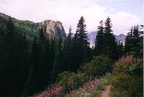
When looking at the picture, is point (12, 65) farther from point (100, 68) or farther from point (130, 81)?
point (130, 81)

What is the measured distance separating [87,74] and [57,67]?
24.2 m

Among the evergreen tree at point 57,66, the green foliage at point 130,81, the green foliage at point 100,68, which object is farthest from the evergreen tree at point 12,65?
the green foliage at point 130,81

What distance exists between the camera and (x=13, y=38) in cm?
5319

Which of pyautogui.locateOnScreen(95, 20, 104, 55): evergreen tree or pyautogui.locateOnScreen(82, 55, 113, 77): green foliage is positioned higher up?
pyautogui.locateOnScreen(95, 20, 104, 55): evergreen tree

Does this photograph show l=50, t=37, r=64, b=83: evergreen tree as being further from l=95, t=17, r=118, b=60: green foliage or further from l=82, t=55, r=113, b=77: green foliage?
l=82, t=55, r=113, b=77: green foliage

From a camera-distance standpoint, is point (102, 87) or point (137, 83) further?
point (102, 87)

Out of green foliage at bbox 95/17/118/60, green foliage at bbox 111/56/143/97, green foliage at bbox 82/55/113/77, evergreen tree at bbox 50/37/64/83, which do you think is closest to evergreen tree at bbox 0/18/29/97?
evergreen tree at bbox 50/37/64/83

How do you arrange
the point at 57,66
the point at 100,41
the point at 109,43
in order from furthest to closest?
1. the point at 100,41
2. the point at 109,43
3. the point at 57,66

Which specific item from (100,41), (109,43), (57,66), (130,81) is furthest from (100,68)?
(100,41)

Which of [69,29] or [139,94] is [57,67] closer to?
[69,29]

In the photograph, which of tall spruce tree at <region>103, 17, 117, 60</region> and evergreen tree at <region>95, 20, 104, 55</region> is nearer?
tall spruce tree at <region>103, 17, 117, 60</region>

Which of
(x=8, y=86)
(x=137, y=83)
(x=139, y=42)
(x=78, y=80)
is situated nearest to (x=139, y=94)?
(x=137, y=83)

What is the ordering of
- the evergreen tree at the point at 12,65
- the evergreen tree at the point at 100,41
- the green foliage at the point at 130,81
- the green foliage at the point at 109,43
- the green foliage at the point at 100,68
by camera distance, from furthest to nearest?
the evergreen tree at the point at 100,41 < the green foliage at the point at 109,43 < the evergreen tree at the point at 12,65 < the green foliage at the point at 100,68 < the green foliage at the point at 130,81

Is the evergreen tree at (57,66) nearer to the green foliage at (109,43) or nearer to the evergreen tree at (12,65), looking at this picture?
the evergreen tree at (12,65)
